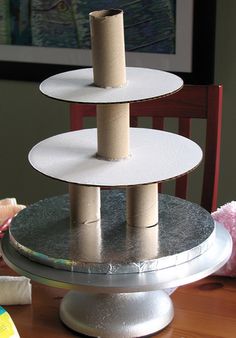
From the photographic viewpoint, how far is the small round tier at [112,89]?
3.62 ft

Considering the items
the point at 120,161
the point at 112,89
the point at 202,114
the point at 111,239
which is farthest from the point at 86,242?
the point at 202,114

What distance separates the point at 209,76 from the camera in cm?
235

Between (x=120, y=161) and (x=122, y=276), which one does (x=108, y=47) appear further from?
(x=122, y=276)

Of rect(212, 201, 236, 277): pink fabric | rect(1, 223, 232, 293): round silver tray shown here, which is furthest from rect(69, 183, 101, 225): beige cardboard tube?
rect(212, 201, 236, 277): pink fabric

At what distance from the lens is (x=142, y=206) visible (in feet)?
4.01

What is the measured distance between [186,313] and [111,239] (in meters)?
0.20

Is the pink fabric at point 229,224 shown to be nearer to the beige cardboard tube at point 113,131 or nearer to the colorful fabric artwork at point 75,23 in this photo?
the beige cardboard tube at point 113,131

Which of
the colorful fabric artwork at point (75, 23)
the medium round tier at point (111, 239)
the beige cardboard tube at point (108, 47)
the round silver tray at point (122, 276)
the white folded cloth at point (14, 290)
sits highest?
the beige cardboard tube at point (108, 47)

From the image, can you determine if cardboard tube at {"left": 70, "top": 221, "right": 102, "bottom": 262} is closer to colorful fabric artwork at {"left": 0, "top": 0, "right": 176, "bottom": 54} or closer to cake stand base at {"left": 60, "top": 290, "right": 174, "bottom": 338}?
cake stand base at {"left": 60, "top": 290, "right": 174, "bottom": 338}

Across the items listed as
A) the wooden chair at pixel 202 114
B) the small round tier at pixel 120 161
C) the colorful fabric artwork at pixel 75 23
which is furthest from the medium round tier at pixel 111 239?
the colorful fabric artwork at pixel 75 23

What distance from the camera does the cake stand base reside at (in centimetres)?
117

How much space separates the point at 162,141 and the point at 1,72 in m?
1.50

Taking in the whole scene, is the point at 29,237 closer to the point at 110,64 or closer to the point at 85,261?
the point at 85,261

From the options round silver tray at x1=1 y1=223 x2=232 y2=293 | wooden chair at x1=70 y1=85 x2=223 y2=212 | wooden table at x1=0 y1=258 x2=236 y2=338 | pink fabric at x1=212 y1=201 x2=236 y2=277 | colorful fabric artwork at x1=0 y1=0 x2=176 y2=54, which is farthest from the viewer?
colorful fabric artwork at x1=0 y1=0 x2=176 y2=54
